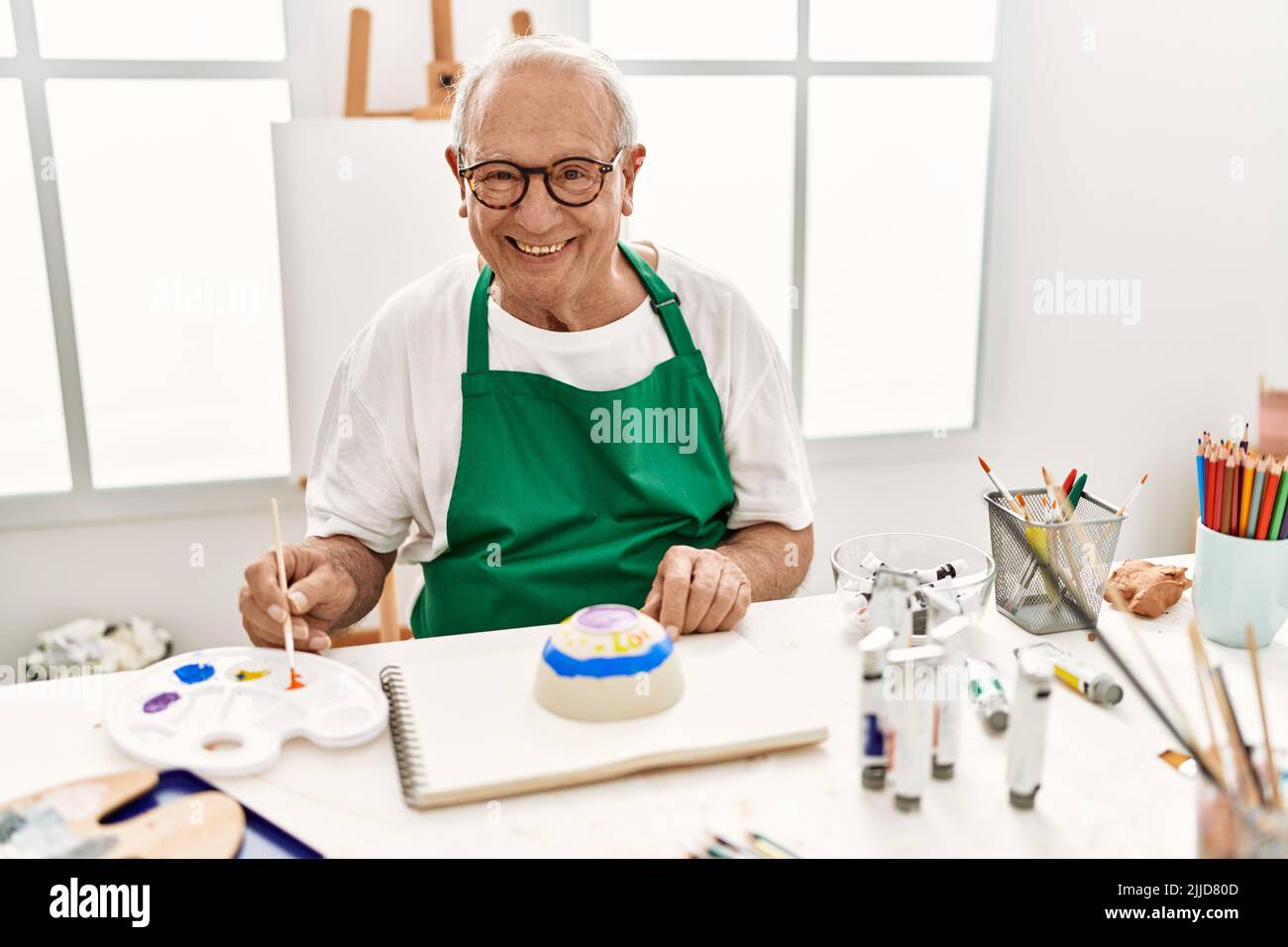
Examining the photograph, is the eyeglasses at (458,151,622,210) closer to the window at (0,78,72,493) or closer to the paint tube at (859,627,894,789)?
the paint tube at (859,627,894,789)

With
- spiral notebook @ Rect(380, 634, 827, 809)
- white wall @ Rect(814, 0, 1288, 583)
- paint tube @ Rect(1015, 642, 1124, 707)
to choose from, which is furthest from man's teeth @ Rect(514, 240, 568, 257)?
white wall @ Rect(814, 0, 1288, 583)

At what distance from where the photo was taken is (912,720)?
104 cm

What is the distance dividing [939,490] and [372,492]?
2.35 m

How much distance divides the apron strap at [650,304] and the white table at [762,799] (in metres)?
0.73

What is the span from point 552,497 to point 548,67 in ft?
2.12

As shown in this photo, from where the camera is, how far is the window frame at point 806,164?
3184 millimetres

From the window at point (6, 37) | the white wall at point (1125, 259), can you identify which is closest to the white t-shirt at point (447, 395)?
the window at point (6, 37)

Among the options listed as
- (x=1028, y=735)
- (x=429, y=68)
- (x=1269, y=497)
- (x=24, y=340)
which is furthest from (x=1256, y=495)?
(x=24, y=340)

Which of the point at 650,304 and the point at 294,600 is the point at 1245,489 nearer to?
the point at 650,304

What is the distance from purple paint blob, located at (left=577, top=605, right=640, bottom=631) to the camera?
1216 millimetres

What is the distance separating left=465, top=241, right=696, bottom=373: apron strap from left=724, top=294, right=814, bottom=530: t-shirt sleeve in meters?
0.10

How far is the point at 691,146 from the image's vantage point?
3.24m
